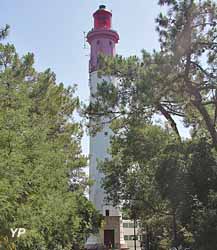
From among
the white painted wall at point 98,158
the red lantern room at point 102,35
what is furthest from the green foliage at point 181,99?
the red lantern room at point 102,35

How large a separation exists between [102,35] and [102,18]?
1557 mm

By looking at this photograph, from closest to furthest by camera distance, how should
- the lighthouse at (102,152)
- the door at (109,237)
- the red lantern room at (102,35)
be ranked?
the lighthouse at (102,152)
the door at (109,237)
the red lantern room at (102,35)

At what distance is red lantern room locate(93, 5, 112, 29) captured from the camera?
37.2 meters

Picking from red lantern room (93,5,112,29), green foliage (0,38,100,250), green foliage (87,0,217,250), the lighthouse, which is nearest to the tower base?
the lighthouse

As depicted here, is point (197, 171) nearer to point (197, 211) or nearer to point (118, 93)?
point (197, 211)

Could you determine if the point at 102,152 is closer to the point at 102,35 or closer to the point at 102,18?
the point at 102,35

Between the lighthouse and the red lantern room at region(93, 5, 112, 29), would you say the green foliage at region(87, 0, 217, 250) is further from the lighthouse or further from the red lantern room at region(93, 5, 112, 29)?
the red lantern room at region(93, 5, 112, 29)

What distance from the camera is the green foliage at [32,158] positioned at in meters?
9.53

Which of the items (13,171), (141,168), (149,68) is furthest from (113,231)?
(13,171)

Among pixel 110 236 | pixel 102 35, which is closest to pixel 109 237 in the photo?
pixel 110 236

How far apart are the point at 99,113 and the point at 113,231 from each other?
2146 centimetres

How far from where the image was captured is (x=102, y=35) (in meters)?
37.2

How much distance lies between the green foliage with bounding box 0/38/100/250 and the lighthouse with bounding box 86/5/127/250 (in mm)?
12680

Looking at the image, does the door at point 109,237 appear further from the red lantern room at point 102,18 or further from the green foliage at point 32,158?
the red lantern room at point 102,18
